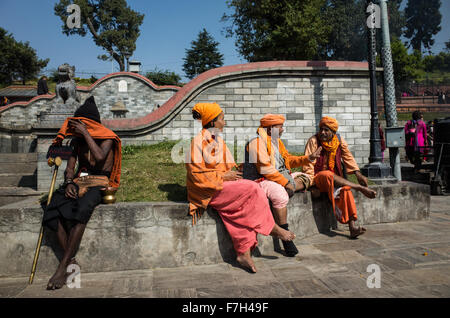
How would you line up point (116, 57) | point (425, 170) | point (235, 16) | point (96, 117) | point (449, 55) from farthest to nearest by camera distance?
point (449, 55)
point (116, 57)
point (235, 16)
point (425, 170)
point (96, 117)

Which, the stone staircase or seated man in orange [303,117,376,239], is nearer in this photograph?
seated man in orange [303,117,376,239]

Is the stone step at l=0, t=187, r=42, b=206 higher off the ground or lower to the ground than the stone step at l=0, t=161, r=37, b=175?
lower

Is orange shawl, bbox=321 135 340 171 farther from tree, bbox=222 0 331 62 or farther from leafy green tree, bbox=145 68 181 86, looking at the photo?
leafy green tree, bbox=145 68 181 86

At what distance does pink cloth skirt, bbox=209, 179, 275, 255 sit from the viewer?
3.52 m

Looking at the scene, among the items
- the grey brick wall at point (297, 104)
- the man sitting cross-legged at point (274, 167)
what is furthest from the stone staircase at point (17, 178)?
the grey brick wall at point (297, 104)

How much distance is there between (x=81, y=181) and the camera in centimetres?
351

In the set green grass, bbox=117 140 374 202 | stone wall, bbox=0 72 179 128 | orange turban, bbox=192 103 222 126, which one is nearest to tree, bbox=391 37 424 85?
stone wall, bbox=0 72 179 128

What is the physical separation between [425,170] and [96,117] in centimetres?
1036

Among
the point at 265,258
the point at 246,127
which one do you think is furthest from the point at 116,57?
the point at 265,258

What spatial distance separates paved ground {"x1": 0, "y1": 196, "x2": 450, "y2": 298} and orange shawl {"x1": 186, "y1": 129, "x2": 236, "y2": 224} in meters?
0.80

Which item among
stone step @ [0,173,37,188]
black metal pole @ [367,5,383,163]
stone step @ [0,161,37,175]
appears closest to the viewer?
stone step @ [0,173,37,188]

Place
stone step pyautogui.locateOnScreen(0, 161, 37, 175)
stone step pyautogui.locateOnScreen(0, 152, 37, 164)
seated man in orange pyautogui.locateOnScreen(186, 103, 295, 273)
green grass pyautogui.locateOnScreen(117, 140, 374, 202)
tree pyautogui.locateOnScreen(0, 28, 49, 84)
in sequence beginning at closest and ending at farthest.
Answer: seated man in orange pyautogui.locateOnScreen(186, 103, 295, 273) < green grass pyautogui.locateOnScreen(117, 140, 374, 202) < stone step pyautogui.locateOnScreen(0, 161, 37, 175) < stone step pyautogui.locateOnScreen(0, 152, 37, 164) < tree pyautogui.locateOnScreen(0, 28, 49, 84)
